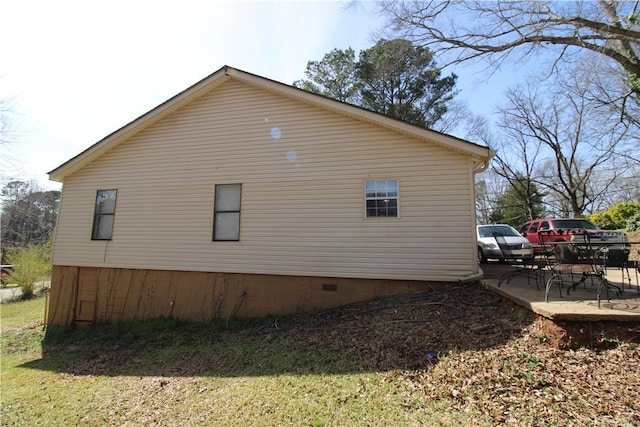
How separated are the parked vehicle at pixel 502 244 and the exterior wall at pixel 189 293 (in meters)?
4.94

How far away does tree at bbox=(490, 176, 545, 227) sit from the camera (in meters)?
27.2

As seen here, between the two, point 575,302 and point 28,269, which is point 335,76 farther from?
point 28,269

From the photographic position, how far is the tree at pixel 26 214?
2917cm

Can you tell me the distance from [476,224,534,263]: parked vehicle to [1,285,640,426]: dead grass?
15.2 ft

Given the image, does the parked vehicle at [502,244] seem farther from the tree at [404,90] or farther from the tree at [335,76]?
the tree at [335,76]

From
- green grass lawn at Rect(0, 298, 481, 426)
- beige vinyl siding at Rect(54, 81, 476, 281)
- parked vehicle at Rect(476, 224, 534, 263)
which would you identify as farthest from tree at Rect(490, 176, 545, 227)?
green grass lawn at Rect(0, 298, 481, 426)

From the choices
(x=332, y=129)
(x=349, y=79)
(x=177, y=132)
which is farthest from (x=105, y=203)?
(x=349, y=79)

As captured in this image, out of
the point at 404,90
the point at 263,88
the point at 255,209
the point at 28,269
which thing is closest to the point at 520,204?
the point at 404,90

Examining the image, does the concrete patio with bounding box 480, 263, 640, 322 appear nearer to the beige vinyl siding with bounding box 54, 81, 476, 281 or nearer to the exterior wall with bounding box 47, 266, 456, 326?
the beige vinyl siding with bounding box 54, 81, 476, 281

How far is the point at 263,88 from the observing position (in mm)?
8547

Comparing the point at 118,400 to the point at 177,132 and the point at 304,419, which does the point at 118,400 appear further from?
the point at 177,132

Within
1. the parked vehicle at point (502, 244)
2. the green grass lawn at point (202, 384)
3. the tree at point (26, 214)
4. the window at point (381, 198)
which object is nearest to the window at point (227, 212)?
the green grass lawn at point (202, 384)

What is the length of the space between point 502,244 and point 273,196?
7880 mm

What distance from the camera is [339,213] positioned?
739 centimetres
